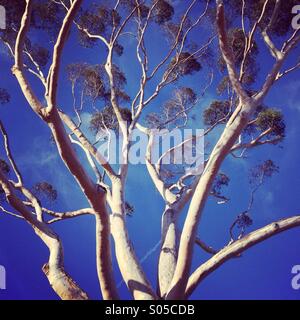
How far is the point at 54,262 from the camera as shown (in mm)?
2865

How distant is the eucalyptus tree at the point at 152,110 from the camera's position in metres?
2.91

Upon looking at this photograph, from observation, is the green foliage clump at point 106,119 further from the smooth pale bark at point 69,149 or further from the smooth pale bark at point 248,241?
the smooth pale bark at point 248,241

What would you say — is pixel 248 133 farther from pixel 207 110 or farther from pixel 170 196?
pixel 170 196

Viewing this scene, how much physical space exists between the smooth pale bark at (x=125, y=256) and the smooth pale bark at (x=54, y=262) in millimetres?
526

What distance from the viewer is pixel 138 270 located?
3.23m

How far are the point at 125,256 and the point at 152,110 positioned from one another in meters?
4.10

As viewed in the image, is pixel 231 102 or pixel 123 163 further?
pixel 231 102

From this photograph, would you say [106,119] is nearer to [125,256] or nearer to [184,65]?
[184,65]

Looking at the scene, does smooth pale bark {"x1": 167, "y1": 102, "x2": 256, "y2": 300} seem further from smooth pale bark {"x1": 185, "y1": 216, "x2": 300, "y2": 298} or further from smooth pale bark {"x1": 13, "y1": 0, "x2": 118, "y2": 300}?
smooth pale bark {"x1": 13, "y1": 0, "x2": 118, "y2": 300}

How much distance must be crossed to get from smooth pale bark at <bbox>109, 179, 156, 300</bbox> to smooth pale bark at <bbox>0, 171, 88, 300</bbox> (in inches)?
20.7

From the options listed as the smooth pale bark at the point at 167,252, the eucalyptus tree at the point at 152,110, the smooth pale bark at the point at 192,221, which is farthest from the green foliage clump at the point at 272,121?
the smooth pale bark at the point at 192,221
